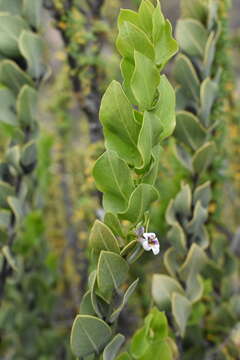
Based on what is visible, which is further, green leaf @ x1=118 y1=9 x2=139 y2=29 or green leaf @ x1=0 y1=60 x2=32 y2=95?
green leaf @ x1=0 y1=60 x2=32 y2=95

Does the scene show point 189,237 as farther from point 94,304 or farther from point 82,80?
point 82,80

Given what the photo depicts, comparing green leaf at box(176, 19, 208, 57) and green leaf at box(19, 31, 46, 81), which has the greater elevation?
green leaf at box(19, 31, 46, 81)

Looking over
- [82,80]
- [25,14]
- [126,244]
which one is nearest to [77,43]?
[82,80]

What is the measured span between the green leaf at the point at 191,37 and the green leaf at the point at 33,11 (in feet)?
0.65

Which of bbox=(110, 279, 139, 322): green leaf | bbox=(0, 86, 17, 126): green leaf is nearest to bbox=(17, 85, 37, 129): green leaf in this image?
bbox=(0, 86, 17, 126): green leaf

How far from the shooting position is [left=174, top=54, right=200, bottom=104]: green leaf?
2.24 ft

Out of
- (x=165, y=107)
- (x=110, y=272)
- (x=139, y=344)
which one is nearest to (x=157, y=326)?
(x=139, y=344)

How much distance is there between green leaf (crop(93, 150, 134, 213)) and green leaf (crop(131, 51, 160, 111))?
5cm

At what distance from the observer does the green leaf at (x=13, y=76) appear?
661 mm

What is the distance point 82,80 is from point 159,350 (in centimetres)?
58

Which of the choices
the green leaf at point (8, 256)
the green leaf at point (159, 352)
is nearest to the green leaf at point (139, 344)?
the green leaf at point (159, 352)

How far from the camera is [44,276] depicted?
0.97m

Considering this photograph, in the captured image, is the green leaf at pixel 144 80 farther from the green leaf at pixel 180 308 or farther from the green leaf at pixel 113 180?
the green leaf at pixel 180 308

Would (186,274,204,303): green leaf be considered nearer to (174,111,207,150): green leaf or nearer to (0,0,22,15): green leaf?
(174,111,207,150): green leaf
